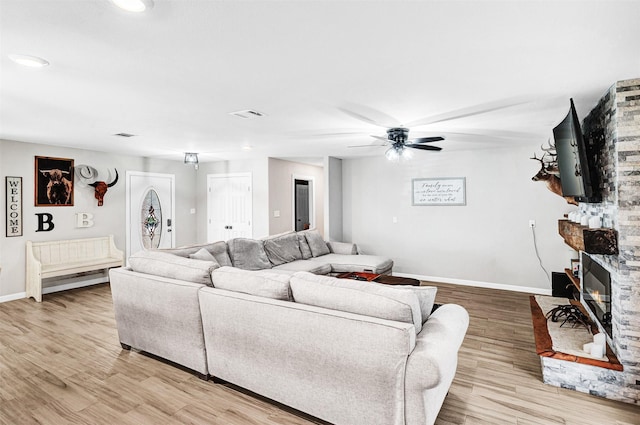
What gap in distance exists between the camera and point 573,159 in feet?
9.23

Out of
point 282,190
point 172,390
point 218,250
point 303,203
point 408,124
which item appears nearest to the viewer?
point 172,390

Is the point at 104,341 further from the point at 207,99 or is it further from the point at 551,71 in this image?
the point at 551,71

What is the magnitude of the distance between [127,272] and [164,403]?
4.21 ft

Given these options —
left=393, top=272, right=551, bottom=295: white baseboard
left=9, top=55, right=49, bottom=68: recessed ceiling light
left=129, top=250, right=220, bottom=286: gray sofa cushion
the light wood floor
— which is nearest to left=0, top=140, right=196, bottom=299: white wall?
the light wood floor

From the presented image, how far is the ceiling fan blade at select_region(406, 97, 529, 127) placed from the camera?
3.06m

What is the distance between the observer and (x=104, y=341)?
11.6 ft

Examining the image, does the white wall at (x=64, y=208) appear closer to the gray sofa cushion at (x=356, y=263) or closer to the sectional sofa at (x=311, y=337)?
the sectional sofa at (x=311, y=337)

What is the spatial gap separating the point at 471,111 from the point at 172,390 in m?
3.49

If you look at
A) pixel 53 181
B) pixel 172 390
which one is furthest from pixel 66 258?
pixel 172 390

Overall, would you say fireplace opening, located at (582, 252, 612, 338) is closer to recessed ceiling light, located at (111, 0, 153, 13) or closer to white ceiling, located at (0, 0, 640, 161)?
white ceiling, located at (0, 0, 640, 161)

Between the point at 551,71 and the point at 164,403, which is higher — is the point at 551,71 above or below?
above

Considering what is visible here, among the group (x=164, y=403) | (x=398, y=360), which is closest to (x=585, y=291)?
(x=398, y=360)

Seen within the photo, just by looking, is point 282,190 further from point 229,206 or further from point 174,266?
point 174,266

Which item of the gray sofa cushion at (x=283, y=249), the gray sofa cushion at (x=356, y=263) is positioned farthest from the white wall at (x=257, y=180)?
the gray sofa cushion at (x=356, y=263)
